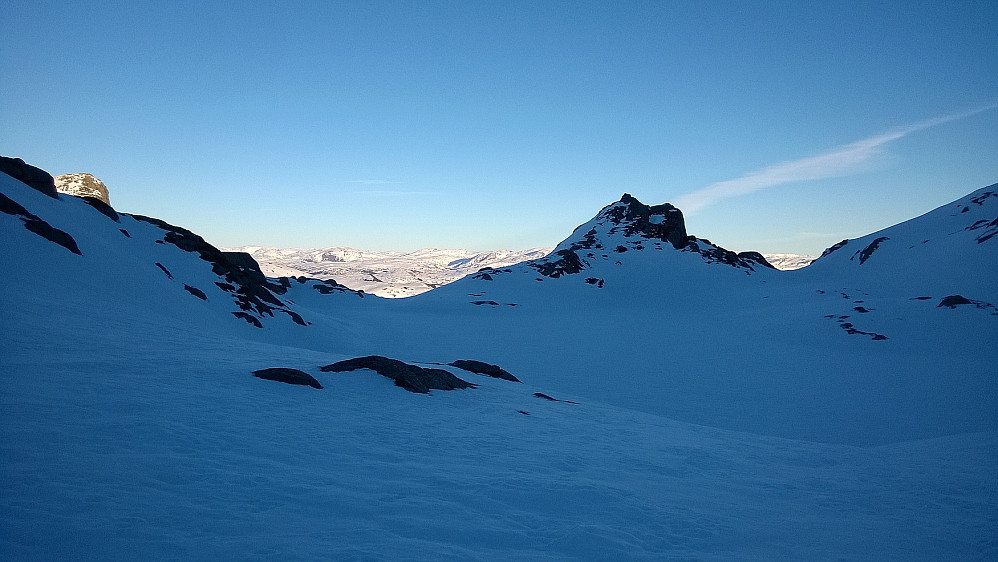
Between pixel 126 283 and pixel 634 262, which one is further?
pixel 634 262

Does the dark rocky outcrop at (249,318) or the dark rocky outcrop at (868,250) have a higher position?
the dark rocky outcrop at (868,250)

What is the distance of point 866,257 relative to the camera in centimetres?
7756

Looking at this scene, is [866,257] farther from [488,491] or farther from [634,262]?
[488,491]

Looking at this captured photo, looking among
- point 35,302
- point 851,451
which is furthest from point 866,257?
point 35,302

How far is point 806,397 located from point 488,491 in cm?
2214

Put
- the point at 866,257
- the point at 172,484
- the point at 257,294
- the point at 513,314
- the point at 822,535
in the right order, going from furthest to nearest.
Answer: the point at 866,257 < the point at 513,314 < the point at 257,294 < the point at 822,535 < the point at 172,484

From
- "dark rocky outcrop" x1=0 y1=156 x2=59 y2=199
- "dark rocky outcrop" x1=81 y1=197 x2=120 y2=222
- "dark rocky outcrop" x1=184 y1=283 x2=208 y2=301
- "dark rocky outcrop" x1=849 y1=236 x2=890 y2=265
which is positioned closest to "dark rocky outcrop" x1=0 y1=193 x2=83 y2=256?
"dark rocky outcrop" x1=184 y1=283 x2=208 y2=301

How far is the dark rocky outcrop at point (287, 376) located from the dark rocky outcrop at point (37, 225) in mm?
16591

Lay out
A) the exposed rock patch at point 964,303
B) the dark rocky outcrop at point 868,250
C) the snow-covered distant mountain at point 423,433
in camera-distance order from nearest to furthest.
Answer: the snow-covered distant mountain at point 423,433 < the exposed rock patch at point 964,303 < the dark rocky outcrop at point 868,250

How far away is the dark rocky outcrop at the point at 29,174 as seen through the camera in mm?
27344

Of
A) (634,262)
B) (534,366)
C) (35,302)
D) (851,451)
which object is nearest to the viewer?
(851,451)

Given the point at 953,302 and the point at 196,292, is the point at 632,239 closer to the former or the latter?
the point at 953,302

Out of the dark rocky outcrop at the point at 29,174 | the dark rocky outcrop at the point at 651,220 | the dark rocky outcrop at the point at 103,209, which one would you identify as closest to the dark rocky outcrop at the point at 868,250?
the dark rocky outcrop at the point at 651,220

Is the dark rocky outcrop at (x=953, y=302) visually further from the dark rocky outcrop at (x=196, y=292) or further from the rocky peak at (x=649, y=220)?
the dark rocky outcrop at (x=196, y=292)
